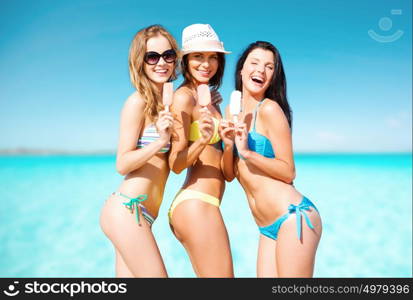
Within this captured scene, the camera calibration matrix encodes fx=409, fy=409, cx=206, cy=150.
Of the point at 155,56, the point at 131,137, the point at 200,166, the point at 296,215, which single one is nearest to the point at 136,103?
the point at 131,137

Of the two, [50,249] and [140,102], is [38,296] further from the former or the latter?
[50,249]

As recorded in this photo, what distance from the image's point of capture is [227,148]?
331 cm

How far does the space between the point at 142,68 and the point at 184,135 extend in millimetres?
709

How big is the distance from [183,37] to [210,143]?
1028 millimetres

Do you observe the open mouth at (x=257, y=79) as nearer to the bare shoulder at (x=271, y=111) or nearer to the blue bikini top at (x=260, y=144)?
the bare shoulder at (x=271, y=111)

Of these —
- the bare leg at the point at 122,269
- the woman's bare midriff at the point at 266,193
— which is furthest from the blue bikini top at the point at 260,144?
the bare leg at the point at 122,269

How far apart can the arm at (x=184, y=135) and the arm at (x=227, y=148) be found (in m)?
0.11

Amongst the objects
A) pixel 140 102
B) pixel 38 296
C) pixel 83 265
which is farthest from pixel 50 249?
pixel 140 102

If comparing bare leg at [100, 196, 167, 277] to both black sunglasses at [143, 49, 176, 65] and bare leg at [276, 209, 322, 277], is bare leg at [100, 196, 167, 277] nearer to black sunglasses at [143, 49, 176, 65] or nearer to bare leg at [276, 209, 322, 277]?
bare leg at [276, 209, 322, 277]

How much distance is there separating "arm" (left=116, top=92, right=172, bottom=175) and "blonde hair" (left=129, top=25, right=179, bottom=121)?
2.6 inches

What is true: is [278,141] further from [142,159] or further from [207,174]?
[142,159]

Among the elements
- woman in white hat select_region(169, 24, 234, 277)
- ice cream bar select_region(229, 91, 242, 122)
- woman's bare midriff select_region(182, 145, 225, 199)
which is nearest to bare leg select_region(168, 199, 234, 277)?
woman in white hat select_region(169, 24, 234, 277)

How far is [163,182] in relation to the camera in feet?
11.4

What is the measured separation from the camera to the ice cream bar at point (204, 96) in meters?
3.32
